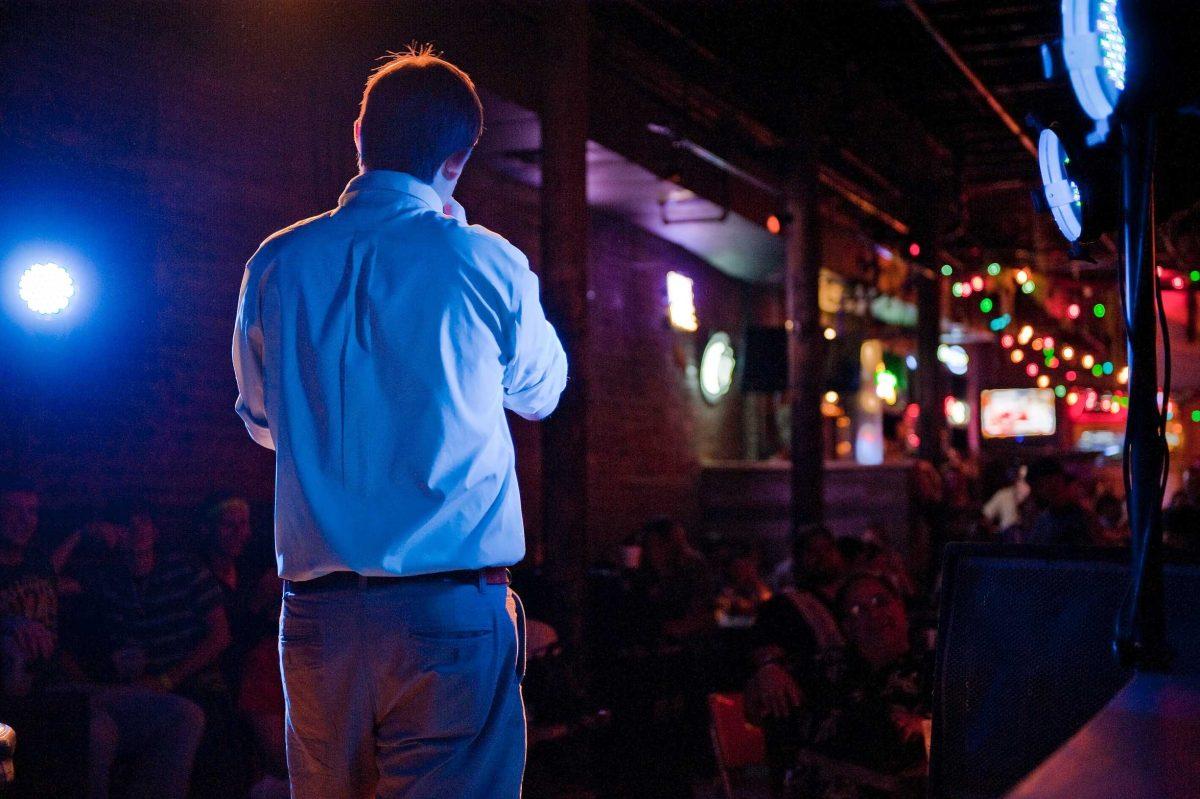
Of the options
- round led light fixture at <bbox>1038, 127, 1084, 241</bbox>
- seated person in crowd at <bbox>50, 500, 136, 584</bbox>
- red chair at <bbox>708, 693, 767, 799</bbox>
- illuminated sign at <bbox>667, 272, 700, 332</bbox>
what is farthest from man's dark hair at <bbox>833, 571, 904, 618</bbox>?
illuminated sign at <bbox>667, 272, 700, 332</bbox>

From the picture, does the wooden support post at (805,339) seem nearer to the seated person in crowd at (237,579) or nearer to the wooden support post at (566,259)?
the wooden support post at (566,259)

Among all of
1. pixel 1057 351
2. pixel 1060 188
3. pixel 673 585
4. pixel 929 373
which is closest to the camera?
pixel 1060 188

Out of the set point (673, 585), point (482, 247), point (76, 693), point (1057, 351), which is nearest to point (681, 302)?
point (673, 585)

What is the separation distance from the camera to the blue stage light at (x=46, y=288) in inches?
229

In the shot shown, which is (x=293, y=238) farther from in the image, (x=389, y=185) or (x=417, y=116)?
(x=417, y=116)

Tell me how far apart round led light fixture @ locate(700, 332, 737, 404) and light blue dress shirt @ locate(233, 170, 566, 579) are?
1237cm

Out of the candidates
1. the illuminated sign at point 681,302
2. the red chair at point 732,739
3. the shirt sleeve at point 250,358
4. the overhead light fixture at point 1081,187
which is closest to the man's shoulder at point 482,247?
the shirt sleeve at point 250,358

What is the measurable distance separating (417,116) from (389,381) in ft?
1.52

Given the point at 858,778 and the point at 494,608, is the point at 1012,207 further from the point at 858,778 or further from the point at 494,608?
the point at 494,608

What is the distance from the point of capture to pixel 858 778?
4.51m

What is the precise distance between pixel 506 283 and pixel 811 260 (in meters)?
9.10

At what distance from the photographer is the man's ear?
6.86 ft

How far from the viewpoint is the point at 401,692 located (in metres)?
1.87

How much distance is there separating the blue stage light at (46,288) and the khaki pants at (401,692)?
4529 mm
